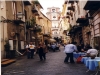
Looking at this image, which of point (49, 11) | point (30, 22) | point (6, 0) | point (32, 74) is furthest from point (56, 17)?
point (32, 74)

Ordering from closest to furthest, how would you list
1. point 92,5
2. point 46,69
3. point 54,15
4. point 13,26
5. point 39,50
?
1. point 46,69
2. point 92,5
3. point 39,50
4. point 13,26
5. point 54,15

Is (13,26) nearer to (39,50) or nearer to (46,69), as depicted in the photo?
(39,50)

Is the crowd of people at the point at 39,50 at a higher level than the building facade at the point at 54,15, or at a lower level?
lower

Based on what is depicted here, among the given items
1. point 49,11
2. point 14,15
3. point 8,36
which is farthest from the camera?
point 49,11

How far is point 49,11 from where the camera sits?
10144 cm

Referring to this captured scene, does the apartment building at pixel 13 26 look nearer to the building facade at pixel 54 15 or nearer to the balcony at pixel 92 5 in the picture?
the balcony at pixel 92 5

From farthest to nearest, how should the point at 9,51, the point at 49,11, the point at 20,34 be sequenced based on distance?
the point at 49,11 → the point at 20,34 → the point at 9,51

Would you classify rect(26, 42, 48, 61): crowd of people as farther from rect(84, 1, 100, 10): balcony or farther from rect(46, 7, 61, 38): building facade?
rect(46, 7, 61, 38): building facade

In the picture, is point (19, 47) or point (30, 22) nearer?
point (19, 47)

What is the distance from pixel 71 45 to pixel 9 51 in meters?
6.70

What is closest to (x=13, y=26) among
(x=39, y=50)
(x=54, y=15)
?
(x=39, y=50)

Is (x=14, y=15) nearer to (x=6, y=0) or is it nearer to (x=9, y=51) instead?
(x=6, y=0)

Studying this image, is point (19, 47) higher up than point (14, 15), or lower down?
lower down

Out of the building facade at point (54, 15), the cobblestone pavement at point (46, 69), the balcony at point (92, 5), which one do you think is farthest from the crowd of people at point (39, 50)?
the building facade at point (54, 15)
